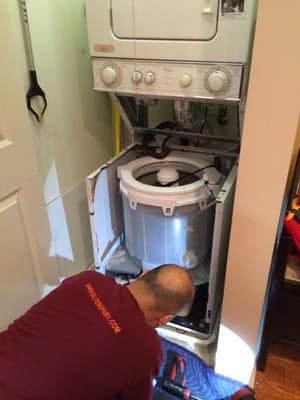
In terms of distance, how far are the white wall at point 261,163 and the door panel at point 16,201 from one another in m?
0.75

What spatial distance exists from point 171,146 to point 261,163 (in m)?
0.71

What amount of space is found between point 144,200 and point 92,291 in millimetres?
447

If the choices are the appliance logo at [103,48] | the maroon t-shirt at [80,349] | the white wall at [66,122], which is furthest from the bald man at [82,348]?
the appliance logo at [103,48]

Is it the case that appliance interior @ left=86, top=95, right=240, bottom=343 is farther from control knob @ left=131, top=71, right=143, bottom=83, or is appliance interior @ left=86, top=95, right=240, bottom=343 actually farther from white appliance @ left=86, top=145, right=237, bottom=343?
Result: control knob @ left=131, top=71, right=143, bottom=83

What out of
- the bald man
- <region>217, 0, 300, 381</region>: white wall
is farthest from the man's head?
<region>217, 0, 300, 381</region>: white wall

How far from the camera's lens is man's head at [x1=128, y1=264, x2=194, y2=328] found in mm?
942

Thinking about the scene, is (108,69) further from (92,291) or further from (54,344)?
(54,344)

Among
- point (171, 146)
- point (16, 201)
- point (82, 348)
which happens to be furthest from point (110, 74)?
point (82, 348)

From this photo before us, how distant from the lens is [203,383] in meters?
1.36

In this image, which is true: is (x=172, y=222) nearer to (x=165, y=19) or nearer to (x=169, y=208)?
(x=169, y=208)

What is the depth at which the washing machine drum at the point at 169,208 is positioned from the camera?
4.03ft

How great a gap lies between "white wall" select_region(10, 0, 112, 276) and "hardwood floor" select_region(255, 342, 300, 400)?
104 cm

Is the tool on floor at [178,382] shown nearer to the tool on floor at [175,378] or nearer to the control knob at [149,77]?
the tool on floor at [175,378]

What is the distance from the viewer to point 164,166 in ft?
4.85
